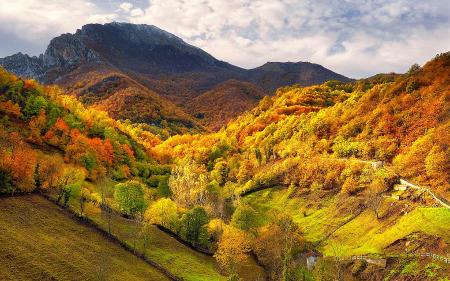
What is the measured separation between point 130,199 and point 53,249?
116 feet

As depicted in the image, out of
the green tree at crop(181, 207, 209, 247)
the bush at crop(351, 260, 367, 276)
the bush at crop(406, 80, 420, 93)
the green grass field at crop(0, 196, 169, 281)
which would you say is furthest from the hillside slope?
the green grass field at crop(0, 196, 169, 281)

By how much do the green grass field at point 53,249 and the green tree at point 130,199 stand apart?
59.2 ft

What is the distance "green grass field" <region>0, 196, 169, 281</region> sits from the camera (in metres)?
72.2

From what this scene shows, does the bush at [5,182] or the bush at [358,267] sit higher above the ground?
the bush at [5,182]

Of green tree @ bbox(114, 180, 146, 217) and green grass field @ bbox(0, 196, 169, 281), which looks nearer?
green grass field @ bbox(0, 196, 169, 281)

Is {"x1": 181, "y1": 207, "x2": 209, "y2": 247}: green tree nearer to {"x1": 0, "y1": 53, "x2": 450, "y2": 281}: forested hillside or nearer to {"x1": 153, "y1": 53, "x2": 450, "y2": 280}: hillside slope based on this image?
{"x1": 0, "y1": 53, "x2": 450, "y2": 281}: forested hillside

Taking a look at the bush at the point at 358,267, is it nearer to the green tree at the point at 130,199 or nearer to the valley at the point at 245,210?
the valley at the point at 245,210

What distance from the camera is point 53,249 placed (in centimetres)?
8025

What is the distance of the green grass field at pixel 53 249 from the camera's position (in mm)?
72250

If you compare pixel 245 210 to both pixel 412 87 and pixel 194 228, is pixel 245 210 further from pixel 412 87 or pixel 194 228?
pixel 412 87

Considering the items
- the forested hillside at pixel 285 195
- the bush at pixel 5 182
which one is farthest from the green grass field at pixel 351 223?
the bush at pixel 5 182

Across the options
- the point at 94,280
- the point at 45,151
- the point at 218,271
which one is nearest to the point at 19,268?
the point at 94,280

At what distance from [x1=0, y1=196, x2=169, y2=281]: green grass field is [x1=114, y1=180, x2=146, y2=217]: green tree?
59.2 feet

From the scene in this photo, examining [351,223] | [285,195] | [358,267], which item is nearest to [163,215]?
[358,267]
